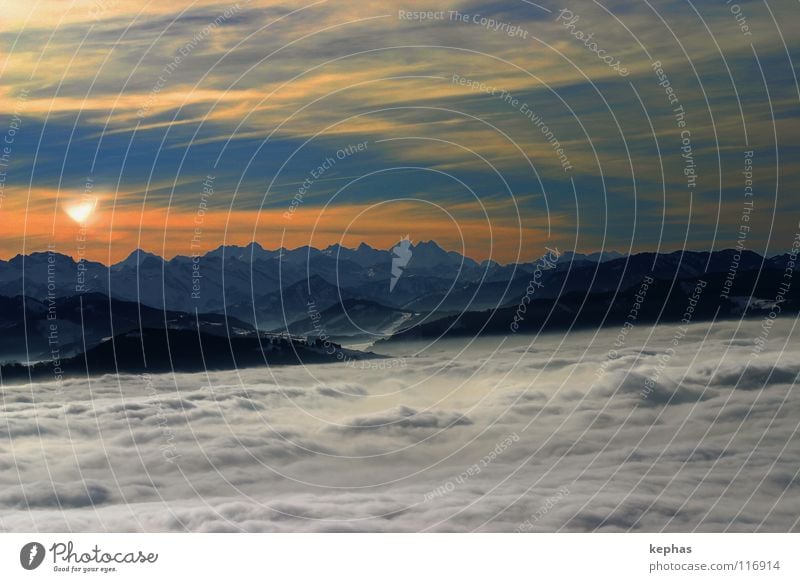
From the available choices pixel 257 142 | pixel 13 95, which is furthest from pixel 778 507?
pixel 13 95

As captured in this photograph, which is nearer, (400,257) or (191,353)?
(400,257)

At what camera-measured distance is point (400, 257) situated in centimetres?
1493

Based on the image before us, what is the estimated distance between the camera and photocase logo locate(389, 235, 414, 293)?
48.6ft

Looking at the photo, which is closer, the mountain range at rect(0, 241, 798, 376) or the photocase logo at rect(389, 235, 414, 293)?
the photocase logo at rect(389, 235, 414, 293)

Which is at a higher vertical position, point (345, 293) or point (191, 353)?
point (345, 293)
